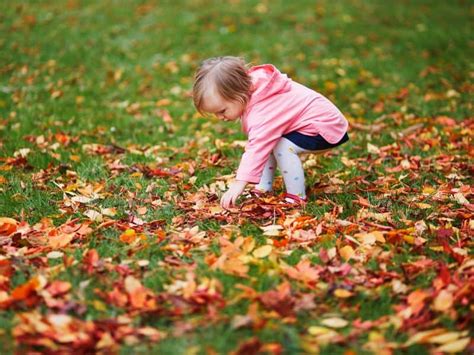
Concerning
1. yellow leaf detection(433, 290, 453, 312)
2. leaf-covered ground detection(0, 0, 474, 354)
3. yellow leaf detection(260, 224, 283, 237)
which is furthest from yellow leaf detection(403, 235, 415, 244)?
yellow leaf detection(260, 224, 283, 237)

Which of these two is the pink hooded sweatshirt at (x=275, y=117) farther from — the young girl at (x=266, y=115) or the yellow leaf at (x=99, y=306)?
the yellow leaf at (x=99, y=306)

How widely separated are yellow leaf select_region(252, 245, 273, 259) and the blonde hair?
904 millimetres

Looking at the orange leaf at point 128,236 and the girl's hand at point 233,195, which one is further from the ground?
the girl's hand at point 233,195

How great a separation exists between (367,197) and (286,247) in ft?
2.92

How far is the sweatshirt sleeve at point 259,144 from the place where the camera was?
2887 mm

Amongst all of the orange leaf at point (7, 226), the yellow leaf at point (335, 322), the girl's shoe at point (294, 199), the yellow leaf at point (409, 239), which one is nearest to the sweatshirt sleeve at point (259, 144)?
the girl's shoe at point (294, 199)

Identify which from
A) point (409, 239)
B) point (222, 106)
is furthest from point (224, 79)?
point (409, 239)

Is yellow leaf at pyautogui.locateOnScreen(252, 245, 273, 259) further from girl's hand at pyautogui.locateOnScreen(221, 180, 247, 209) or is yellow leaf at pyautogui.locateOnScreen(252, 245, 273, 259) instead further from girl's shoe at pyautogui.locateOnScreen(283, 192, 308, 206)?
girl's shoe at pyautogui.locateOnScreen(283, 192, 308, 206)

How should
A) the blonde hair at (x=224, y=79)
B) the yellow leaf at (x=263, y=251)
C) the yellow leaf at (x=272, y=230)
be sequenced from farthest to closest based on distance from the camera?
the blonde hair at (x=224, y=79) → the yellow leaf at (x=272, y=230) → the yellow leaf at (x=263, y=251)

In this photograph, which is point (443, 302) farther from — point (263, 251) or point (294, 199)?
point (294, 199)

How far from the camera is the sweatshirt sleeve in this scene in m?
2.89

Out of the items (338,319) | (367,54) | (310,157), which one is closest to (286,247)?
(338,319)

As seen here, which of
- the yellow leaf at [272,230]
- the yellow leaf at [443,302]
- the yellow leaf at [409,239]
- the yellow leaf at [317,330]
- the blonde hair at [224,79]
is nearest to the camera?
the yellow leaf at [317,330]

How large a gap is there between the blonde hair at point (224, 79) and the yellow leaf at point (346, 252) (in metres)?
1.03
